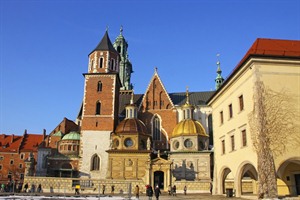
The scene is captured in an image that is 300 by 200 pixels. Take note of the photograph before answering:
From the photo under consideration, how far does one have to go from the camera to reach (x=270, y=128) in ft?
67.5

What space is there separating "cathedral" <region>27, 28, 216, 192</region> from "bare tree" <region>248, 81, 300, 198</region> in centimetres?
1954

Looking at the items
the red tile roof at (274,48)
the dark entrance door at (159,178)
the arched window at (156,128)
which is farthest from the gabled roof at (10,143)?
the red tile roof at (274,48)

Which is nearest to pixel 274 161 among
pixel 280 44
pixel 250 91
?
pixel 250 91

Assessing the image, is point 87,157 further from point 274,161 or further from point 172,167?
point 274,161

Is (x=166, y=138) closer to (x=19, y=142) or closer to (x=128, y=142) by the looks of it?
(x=128, y=142)

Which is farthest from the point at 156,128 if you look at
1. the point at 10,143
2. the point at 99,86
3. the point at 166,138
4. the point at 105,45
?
the point at 10,143

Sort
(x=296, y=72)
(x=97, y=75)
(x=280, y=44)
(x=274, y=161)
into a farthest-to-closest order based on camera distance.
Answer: (x=97, y=75) → (x=280, y=44) → (x=296, y=72) → (x=274, y=161)

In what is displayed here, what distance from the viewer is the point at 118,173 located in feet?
141

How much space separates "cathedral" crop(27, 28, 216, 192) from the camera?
4269 cm

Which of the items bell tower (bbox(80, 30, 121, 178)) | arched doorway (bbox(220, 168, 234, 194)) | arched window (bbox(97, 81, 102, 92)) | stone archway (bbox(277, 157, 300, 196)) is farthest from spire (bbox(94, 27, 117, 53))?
stone archway (bbox(277, 157, 300, 196))

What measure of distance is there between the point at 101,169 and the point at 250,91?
28759 mm

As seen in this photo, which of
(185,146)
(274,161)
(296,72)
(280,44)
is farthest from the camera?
(185,146)

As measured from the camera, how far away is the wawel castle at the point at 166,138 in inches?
851

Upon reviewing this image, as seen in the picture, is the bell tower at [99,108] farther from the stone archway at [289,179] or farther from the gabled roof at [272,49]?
the stone archway at [289,179]
